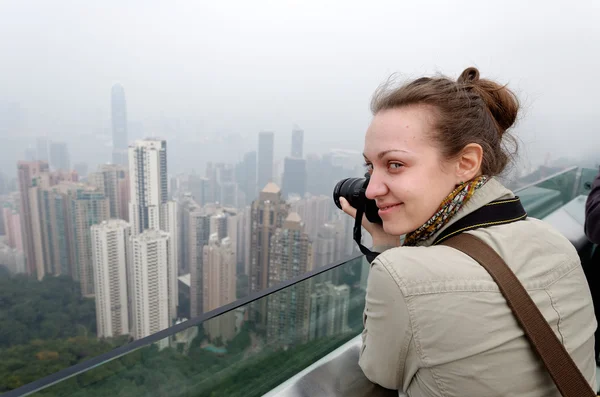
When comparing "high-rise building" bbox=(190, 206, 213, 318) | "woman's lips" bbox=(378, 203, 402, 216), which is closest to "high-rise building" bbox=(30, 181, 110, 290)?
"high-rise building" bbox=(190, 206, 213, 318)

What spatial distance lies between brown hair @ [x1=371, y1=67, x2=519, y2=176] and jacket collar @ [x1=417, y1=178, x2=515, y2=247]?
5 cm

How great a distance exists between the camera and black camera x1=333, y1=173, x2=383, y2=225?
2.97 feet

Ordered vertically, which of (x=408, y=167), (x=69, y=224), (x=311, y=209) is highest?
(x=408, y=167)

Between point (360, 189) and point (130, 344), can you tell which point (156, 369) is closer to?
point (130, 344)

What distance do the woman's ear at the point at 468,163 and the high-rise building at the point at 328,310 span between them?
912 millimetres

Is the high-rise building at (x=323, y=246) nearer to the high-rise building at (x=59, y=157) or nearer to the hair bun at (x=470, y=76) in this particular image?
the hair bun at (x=470, y=76)

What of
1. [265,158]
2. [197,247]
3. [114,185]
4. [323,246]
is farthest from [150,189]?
[323,246]

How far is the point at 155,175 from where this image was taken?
415 inches

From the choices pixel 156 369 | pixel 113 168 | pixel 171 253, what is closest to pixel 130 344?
pixel 156 369

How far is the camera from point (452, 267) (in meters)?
0.57

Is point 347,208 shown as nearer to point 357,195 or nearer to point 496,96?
point 357,195

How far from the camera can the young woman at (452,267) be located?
56 cm

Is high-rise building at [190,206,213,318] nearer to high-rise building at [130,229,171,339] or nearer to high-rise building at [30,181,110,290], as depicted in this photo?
high-rise building at [130,229,171,339]

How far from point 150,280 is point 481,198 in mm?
8390
